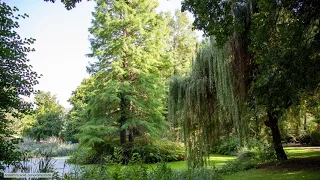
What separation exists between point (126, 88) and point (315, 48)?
8895 mm

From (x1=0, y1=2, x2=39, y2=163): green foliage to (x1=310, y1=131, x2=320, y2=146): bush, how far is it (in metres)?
Result: 15.3

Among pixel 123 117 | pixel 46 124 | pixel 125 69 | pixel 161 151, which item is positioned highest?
pixel 125 69

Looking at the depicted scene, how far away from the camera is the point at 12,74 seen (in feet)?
14.0

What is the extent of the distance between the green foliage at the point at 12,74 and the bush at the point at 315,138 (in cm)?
1533

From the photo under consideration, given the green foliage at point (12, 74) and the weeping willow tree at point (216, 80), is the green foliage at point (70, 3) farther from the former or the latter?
the weeping willow tree at point (216, 80)

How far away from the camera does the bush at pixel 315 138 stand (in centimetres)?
1443

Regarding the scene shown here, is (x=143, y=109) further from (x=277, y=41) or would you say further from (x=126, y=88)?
(x=277, y=41)

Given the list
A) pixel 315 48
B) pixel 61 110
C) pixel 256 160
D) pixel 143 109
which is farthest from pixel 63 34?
pixel 61 110

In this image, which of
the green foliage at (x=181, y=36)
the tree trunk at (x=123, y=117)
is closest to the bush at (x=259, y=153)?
the tree trunk at (x=123, y=117)

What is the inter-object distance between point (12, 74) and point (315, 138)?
15.8 m

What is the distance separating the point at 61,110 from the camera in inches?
1125

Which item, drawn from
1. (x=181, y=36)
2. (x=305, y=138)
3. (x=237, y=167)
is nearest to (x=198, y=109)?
(x=237, y=167)

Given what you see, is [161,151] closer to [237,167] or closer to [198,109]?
[237,167]

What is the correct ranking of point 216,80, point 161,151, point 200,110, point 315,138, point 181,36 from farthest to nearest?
point 181,36 < point 315,138 < point 161,151 < point 200,110 < point 216,80
